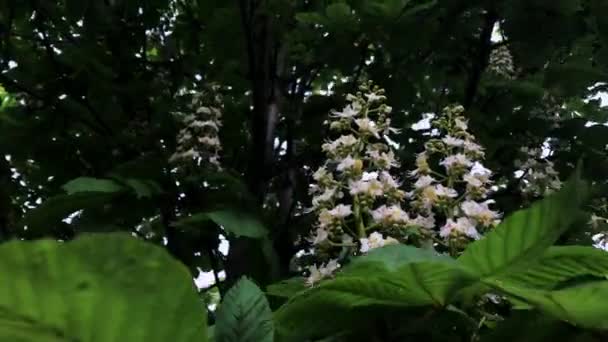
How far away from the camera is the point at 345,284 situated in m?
0.60

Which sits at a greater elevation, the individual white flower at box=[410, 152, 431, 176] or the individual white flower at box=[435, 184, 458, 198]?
the individual white flower at box=[410, 152, 431, 176]

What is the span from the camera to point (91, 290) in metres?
0.40

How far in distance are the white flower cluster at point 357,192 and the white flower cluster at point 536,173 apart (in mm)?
934

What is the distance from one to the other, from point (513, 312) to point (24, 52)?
244cm

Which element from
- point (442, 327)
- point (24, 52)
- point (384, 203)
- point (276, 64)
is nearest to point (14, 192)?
point (24, 52)

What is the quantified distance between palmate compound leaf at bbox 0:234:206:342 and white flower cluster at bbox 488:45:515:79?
2.08 metres

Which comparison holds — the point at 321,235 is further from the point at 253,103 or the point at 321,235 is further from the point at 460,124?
the point at 253,103

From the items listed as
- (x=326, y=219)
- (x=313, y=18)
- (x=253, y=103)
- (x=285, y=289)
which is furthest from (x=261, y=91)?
(x=285, y=289)

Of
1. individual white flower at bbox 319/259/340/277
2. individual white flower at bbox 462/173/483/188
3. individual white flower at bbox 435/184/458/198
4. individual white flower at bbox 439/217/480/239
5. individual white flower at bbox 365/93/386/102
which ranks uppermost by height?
individual white flower at bbox 365/93/386/102

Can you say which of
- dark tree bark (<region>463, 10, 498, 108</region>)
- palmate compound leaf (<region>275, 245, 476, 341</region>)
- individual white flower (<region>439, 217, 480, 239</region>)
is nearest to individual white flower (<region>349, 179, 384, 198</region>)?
individual white flower (<region>439, 217, 480, 239</region>)

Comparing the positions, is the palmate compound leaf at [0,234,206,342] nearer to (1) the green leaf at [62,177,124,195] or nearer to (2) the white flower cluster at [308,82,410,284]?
(2) the white flower cluster at [308,82,410,284]

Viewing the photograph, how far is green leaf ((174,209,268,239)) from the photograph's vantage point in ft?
5.37

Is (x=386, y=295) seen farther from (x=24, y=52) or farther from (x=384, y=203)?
(x=24, y=52)

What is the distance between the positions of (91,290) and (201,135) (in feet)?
5.52
